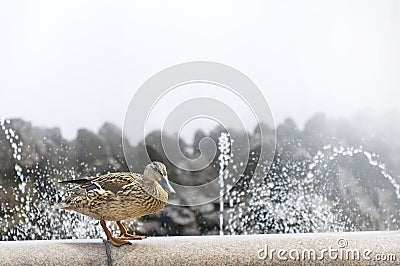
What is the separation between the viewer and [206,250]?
1.43m

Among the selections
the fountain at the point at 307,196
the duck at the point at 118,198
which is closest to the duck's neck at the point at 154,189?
the duck at the point at 118,198

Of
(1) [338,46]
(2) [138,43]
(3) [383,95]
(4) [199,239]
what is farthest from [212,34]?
(4) [199,239]

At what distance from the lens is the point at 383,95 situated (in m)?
2.72

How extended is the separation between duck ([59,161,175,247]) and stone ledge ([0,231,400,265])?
1.7 inches

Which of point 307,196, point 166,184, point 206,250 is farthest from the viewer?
point 307,196

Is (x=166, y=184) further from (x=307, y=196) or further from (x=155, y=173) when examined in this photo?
(x=307, y=196)

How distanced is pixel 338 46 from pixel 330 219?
668 mm

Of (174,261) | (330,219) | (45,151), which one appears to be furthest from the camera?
(330,219)

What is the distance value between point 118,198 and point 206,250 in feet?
0.70

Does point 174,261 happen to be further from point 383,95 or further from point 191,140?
point 383,95

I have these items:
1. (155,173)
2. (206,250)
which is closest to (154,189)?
(155,173)

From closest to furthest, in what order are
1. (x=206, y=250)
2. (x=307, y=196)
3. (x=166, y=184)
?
1. (x=206, y=250)
2. (x=166, y=184)
3. (x=307, y=196)

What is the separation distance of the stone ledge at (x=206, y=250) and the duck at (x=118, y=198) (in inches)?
1.7

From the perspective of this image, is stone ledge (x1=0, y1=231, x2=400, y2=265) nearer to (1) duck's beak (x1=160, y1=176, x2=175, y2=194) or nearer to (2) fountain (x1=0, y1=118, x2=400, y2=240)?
(1) duck's beak (x1=160, y1=176, x2=175, y2=194)
